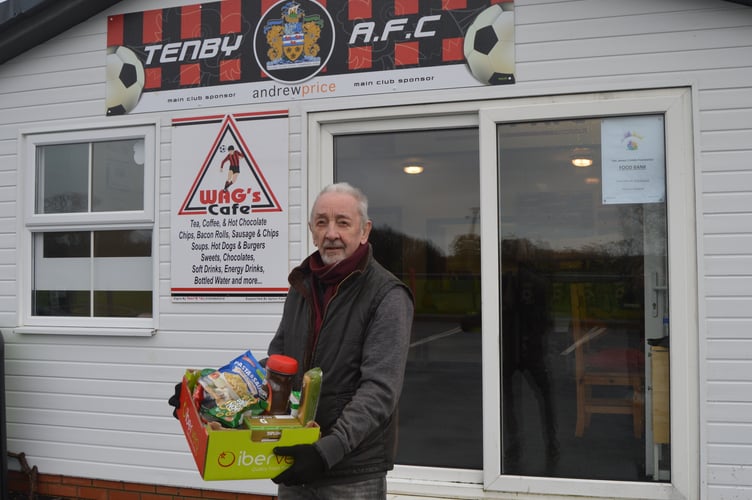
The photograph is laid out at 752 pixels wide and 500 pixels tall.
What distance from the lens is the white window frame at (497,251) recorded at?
3.81 metres

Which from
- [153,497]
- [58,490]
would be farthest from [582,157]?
[58,490]

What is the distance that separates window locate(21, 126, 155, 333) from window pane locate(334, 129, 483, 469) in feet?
5.00

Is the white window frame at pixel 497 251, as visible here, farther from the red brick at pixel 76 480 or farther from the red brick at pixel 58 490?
the red brick at pixel 58 490

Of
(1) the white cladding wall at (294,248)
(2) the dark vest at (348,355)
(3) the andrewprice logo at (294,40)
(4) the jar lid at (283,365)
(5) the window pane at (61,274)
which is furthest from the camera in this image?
(5) the window pane at (61,274)

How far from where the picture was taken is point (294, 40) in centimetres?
451

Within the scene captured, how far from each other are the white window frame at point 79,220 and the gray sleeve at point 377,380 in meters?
2.83

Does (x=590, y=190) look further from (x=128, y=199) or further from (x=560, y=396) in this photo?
(x=128, y=199)

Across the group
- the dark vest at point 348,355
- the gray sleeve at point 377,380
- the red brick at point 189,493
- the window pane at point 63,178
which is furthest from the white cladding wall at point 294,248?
the gray sleeve at point 377,380

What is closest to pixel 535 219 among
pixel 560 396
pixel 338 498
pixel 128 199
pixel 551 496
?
pixel 560 396

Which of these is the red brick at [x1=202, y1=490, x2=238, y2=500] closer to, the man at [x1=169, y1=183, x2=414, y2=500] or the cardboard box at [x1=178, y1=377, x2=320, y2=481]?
the man at [x1=169, y1=183, x2=414, y2=500]

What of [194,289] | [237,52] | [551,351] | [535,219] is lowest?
[551,351]

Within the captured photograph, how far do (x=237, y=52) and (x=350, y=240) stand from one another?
2697 mm

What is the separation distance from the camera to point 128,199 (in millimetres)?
4922

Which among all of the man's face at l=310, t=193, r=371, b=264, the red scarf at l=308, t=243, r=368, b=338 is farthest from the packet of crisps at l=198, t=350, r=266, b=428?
the man's face at l=310, t=193, r=371, b=264
